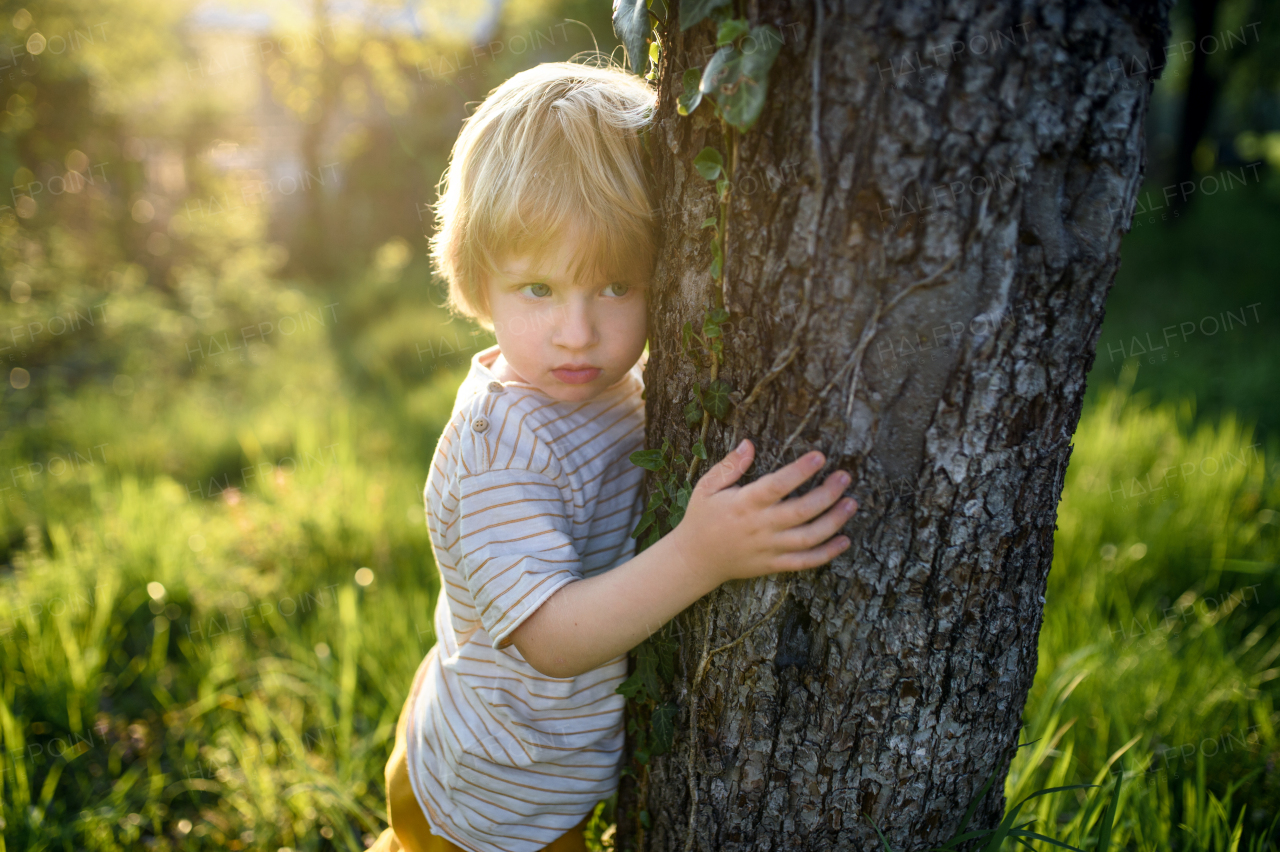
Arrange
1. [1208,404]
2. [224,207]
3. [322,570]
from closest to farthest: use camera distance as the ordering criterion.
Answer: [322,570] < [1208,404] < [224,207]

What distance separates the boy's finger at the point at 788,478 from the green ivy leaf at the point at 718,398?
0.14m

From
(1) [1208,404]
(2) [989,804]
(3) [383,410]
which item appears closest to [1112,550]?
(2) [989,804]

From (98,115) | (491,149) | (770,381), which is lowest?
(770,381)

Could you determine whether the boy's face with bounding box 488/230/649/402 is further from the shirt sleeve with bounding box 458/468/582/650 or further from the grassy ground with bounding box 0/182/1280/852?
the grassy ground with bounding box 0/182/1280/852

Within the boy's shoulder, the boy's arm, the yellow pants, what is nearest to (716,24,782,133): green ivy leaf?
the boy's arm

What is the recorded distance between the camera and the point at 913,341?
3.15 feet

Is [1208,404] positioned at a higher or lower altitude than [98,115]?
lower

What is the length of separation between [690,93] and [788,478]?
56cm

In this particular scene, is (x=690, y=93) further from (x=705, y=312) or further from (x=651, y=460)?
(x=651, y=460)

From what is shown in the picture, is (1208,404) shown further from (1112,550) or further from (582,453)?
(582,453)

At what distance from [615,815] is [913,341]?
3.82ft

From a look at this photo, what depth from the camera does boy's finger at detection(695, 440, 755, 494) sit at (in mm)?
1074

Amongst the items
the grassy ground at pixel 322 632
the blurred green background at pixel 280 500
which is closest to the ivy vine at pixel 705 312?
the blurred green background at pixel 280 500

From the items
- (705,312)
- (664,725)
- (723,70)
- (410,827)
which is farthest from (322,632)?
(723,70)
